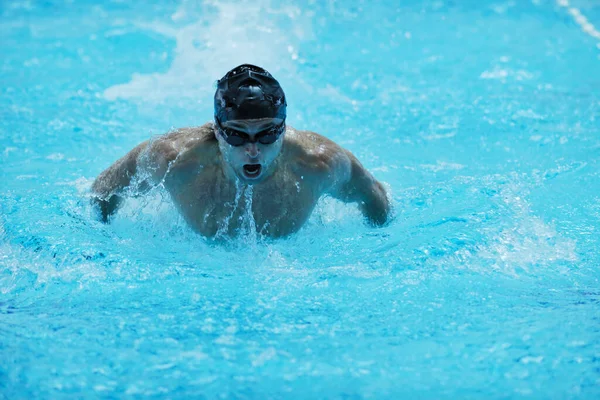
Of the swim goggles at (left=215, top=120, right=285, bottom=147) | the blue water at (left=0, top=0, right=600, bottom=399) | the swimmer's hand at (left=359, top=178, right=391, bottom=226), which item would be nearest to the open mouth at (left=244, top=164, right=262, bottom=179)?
the swim goggles at (left=215, top=120, right=285, bottom=147)

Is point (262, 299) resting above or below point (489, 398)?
above

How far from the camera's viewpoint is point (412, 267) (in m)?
3.74

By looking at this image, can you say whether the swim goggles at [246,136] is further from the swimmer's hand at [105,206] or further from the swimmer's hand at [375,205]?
the swimmer's hand at [105,206]

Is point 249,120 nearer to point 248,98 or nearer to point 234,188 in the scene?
point 248,98

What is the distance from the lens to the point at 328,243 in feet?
13.3

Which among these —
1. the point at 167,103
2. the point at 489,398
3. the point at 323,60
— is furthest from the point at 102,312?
the point at 323,60

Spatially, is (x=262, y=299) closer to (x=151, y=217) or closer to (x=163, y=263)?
(x=163, y=263)

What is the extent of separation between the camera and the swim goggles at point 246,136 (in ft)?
11.2

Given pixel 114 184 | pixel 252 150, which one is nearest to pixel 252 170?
pixel 252 150

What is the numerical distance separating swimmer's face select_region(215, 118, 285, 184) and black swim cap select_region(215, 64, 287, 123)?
33mm

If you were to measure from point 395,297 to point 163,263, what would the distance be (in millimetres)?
1213

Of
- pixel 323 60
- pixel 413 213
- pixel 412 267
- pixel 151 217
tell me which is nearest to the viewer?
pixel 412 267

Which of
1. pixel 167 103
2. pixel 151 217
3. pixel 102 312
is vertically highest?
pixel 167 103

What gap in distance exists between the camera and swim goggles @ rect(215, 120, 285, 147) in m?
3.42
